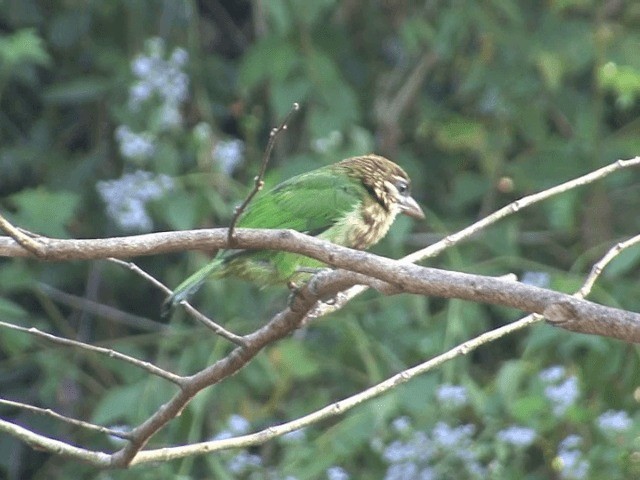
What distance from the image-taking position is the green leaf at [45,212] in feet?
16.7

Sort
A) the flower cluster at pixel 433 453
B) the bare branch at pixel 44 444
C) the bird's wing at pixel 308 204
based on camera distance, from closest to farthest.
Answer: the bare branch at pixel 44 444
the bird's wing at pixel 308 204
the flower cluster at pixel 433 453

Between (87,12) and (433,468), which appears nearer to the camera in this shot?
(433,468)

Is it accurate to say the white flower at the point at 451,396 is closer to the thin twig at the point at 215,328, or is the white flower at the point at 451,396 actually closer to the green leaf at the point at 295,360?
the green leaf at the point at 295,360

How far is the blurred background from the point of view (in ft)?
16.5

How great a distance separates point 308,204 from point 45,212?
1.27m

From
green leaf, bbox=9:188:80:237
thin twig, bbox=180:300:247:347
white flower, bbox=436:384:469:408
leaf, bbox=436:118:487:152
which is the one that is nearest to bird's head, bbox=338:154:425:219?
white flower, bbox=436:384:469:408

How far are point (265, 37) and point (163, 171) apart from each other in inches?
28.7

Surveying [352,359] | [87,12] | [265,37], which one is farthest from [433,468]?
[87,12]

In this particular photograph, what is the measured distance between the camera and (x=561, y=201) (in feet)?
18.3

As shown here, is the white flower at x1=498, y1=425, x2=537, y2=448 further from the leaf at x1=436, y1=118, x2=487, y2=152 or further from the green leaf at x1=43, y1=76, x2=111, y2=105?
the green leaf at x1=43, y1=76, x2=111, y2=105

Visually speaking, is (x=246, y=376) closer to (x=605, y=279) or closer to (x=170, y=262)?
(x=170, y=262)

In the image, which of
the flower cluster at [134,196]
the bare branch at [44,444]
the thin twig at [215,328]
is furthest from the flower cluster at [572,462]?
the bare branch at [44,444]

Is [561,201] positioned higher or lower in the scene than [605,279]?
higher

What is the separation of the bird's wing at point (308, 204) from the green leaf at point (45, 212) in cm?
93
